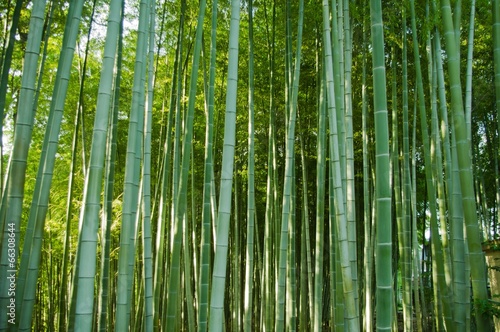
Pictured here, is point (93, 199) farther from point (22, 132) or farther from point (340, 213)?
point (340, 213)

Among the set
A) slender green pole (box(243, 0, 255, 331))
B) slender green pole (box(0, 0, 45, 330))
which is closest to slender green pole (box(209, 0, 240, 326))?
slender green pole (box(0, 0, 45, 330))

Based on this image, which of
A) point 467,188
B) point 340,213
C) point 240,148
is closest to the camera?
point 340,213

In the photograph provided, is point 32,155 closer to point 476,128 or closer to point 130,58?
point 130,58

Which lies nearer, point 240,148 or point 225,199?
point 225,199

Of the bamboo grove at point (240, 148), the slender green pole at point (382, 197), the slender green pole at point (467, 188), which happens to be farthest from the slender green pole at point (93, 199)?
the slender green pole at point (467, 188)

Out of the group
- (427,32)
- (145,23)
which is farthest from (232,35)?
(427,32)

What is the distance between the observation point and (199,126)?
6.25m

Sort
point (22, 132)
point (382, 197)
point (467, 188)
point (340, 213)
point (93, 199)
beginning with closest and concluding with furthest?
point (93, 199) < point (382, 197) < point (22, 132) < point (340, 213) < point (467, 188)

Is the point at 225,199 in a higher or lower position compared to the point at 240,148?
lower

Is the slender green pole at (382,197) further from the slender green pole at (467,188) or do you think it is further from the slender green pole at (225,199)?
the slender green pole at (467,188)

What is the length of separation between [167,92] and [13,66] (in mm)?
1948

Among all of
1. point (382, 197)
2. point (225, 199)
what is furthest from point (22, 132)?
point (382, 197)

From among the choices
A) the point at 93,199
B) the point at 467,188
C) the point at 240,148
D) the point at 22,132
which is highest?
the point at 240,148

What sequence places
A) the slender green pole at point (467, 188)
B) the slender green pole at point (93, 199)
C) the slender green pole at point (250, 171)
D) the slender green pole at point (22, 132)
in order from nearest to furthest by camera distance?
the slender green pole at point (93, 199)
the slender green pole at point (22, 132)
the slender green pole at point (467, 188)
the slender green pole at point (250, 171)
